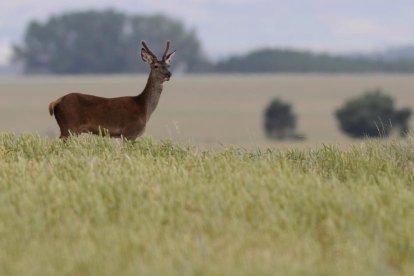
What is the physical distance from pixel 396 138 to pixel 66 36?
466 ft

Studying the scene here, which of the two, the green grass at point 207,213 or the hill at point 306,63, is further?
the hill at point 306,63

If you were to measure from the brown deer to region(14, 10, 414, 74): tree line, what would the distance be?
12428 centimetres

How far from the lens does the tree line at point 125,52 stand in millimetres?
144250

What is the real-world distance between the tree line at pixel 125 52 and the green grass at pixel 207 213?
126890mm

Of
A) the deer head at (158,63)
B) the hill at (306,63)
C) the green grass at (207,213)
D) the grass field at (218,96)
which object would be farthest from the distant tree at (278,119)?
Answer: the green grass at (207,213)

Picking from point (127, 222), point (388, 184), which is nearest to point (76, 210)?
point (127, 222)

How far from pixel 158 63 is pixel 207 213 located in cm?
542

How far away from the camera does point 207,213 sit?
10570 mm

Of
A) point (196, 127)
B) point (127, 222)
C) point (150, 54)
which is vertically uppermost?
point (150, 54)

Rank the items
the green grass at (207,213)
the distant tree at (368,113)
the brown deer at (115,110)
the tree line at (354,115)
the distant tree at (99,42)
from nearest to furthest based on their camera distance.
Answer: the green grass at (207,213) < the brown deer at (115,110) < the distant tree at (368,113) < the tree line at (354,115) < the distant tree at (99,42)

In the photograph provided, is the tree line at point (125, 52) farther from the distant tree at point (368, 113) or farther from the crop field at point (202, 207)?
the crop field at point (202, 207)

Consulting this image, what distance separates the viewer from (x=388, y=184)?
1184 cm

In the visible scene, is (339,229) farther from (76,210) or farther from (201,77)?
(201,77)

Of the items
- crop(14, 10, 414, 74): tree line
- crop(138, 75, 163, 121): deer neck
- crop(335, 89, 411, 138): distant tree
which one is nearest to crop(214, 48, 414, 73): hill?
crop(14, 10, 414, 74): tree line
